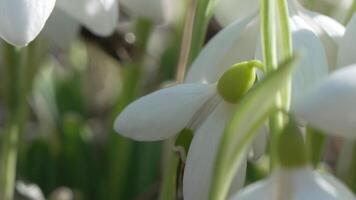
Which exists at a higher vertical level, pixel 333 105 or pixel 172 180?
pixel 333 105

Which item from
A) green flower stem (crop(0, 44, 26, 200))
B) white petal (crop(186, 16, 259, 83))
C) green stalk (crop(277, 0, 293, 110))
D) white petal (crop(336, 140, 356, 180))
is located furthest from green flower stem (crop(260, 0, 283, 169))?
green flower stem (crop(0, 44, 26, 200))

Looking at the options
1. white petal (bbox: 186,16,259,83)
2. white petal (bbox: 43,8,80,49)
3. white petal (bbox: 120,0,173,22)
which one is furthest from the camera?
Answer: white petal (bbox: 43,8,80,49)

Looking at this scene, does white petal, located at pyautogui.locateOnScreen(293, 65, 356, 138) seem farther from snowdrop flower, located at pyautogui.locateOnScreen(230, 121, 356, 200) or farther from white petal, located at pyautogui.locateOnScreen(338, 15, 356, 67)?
white petal, located at pyautogui.locateOnScreen(338, 15, 356, 67)

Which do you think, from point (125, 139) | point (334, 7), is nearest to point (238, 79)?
point (334, 7)

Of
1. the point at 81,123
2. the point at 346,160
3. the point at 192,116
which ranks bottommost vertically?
the point at 81,123

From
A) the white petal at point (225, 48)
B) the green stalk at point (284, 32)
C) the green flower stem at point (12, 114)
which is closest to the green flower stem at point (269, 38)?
the green stalk at point (284, 32)

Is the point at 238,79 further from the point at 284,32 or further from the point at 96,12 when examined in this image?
the point at 96,12

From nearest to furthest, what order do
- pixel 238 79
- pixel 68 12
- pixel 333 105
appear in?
pixel 333 105 < pixel 238 79 < pixel 68 12
